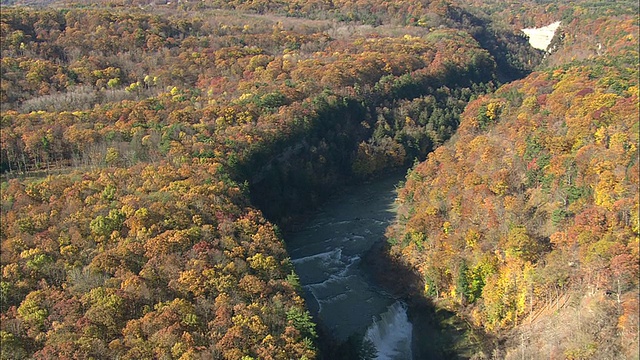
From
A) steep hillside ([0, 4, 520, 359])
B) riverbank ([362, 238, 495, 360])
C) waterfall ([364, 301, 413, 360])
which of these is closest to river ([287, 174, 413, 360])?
waterfall ([364, 301, 413, 360])

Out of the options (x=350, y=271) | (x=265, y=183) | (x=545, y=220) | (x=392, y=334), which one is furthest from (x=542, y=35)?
(x=392, y=334)

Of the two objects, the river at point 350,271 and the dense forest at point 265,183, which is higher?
the dense forest at point 265,183

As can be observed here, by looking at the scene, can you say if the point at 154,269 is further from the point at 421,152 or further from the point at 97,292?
the point at 421,152

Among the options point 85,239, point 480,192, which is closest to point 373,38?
point 480,192

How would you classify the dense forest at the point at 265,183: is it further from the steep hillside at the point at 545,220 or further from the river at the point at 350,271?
A: the river at the point at 350,271

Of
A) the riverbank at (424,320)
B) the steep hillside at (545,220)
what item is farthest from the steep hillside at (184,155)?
the steep hillside at (545,220)

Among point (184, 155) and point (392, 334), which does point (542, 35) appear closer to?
point (184, 155)
